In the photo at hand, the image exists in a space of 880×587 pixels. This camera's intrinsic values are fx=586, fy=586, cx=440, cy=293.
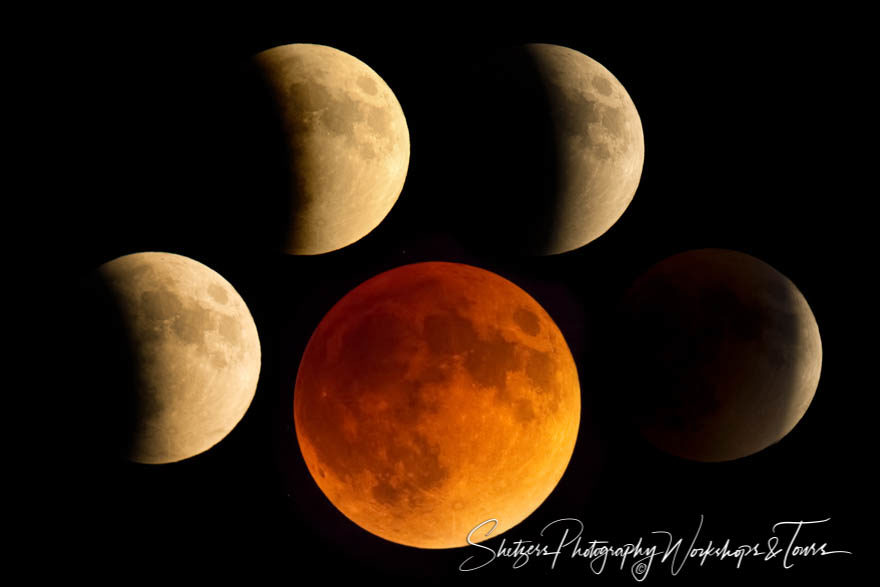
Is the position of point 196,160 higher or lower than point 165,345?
higher

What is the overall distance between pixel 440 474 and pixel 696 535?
322 centimetres

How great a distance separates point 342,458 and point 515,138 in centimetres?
276

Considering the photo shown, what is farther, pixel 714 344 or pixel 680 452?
pixel 680 452

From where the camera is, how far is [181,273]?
4652mm

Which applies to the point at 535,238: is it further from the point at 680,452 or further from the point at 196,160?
the point at 196,160

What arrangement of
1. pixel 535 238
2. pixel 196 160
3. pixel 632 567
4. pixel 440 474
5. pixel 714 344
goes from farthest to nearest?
pixel 632 567 → pixel 535 238 → pixel 714 344 → pixel 196 160 → pixel 440 474

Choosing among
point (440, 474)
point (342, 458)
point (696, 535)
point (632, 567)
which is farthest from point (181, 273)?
point (696, 535)

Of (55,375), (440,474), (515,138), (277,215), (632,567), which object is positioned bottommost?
(632,567)

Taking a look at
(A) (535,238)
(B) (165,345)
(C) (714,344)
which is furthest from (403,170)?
(C) (714,344)

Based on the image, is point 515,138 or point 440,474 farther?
point 515,138

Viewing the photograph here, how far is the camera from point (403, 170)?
4.88 meters

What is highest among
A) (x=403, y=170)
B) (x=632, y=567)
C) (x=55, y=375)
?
(x=403, y=170)

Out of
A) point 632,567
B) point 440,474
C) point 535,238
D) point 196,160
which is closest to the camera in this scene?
point 440,474

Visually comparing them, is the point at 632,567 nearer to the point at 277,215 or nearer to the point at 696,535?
the point at 696,535
